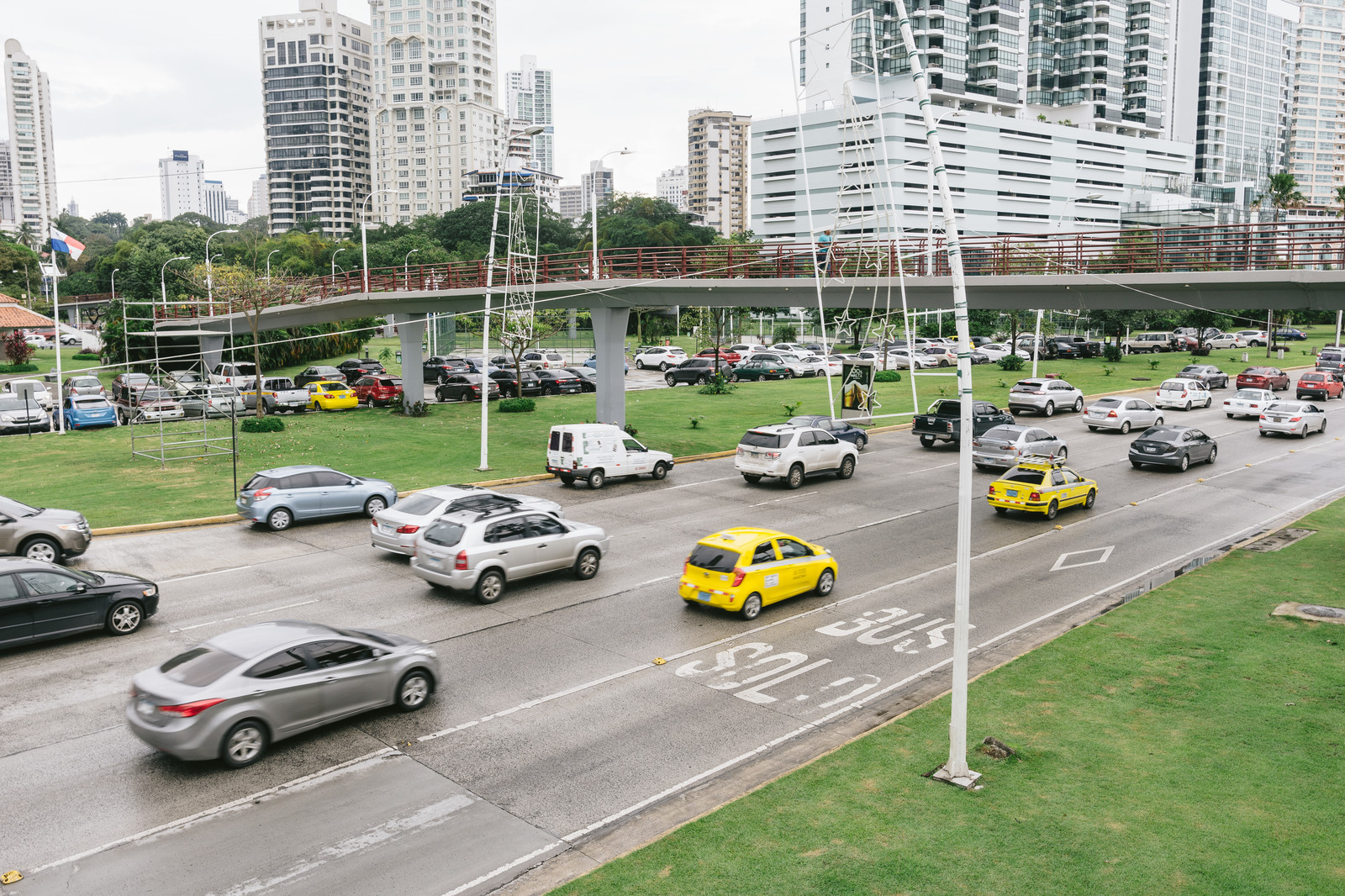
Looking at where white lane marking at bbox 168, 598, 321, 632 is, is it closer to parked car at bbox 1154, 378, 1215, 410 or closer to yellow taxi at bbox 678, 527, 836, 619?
yellow taxi at bbox 678, 527, 836, 619

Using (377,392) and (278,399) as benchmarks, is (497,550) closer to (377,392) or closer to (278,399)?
(278,399)

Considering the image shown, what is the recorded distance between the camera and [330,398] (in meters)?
51.1

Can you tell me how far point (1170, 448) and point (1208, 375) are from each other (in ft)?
101

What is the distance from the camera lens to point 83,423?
44812 millimetres

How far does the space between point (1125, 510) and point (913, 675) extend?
616 inches

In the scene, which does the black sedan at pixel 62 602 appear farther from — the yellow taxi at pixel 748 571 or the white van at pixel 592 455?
the white van at pixel 592 455

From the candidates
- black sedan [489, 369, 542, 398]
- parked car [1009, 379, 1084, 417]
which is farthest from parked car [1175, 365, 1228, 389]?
black sedan [489, 369, 542, 398]

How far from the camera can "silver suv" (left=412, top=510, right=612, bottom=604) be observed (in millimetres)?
19109

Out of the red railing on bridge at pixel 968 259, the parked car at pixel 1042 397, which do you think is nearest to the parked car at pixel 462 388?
the red railing on bridge at pixel 968 259

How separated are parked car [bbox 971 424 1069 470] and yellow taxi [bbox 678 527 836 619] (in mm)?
15817

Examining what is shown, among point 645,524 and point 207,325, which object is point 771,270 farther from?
point 207,325

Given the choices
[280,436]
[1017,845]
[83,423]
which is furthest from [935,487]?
[83,423]

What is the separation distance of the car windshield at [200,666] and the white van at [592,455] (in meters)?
18.5

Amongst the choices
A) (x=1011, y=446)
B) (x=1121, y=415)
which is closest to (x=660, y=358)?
(x=1121, y=415)
